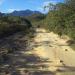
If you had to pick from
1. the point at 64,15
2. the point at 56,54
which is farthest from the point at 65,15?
the point at 56,54

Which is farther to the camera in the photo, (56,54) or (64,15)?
(64,15)

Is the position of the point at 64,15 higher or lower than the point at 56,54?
higher

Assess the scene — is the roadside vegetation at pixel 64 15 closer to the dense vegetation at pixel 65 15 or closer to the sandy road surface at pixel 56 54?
the dense vegetation at pixel 65 15

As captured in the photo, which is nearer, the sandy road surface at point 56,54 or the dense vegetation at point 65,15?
the sandy road surface at point 56,54

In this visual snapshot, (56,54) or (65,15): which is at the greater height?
(65,15)

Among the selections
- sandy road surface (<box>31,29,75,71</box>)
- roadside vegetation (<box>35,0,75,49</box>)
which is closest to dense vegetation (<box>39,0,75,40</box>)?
roadside vegetation (<box>35,0,75,49</box>)

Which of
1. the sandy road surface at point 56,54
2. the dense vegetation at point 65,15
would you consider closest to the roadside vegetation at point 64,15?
the dense vegetation at point 65,15

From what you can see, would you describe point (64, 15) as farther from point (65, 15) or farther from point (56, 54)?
point (56, 54)

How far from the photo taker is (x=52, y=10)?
115 ft

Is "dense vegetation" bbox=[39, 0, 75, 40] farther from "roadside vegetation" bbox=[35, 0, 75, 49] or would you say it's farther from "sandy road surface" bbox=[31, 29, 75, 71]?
"sandy road surface" bbox=[31, 29, 75, 71]

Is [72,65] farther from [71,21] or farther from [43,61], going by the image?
[71,21]

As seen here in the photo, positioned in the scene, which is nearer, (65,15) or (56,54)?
(56,54)

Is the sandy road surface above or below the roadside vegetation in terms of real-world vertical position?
below

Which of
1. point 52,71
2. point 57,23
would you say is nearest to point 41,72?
point 52,71
